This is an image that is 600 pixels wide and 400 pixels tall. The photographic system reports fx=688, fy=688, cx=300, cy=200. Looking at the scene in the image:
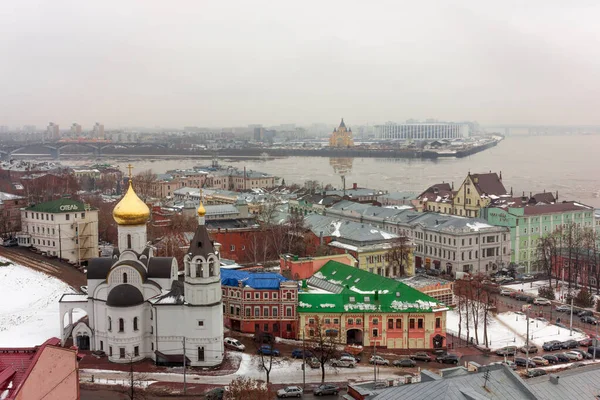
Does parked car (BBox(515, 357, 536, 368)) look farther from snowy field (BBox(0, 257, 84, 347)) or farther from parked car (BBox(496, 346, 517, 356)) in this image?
snowy field (BBox(0, 257, 84, 347))

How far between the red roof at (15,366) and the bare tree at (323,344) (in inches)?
308

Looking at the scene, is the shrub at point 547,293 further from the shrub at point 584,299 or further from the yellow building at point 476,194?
the yellow building at point 476,194

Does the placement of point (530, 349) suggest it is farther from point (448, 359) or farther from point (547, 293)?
point (547, 293)

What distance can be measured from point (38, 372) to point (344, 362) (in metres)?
9.08

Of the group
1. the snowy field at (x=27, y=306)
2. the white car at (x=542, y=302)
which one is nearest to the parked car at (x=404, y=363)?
the white car at (x=542, y=302)

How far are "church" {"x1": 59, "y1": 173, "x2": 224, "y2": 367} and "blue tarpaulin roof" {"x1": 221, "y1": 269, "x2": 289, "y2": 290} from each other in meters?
2.20

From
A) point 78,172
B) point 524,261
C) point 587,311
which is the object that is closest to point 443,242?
point 524,261

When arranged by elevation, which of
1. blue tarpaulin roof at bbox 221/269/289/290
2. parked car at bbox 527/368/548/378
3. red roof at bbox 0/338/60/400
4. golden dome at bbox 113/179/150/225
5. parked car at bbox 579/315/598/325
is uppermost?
golden dome at bbox 113/179/150/225

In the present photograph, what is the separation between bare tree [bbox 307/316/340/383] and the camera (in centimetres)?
1445

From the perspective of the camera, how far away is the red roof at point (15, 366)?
22.0 ft

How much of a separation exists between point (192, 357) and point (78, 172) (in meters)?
49.4

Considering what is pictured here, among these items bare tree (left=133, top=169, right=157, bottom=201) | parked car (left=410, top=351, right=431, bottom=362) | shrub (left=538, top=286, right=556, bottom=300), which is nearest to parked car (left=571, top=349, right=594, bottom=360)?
parked car (left=410, top=351, right=431, bottom=362)

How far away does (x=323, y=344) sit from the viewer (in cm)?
1506

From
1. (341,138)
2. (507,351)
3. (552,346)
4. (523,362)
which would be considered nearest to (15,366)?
(523,362)
